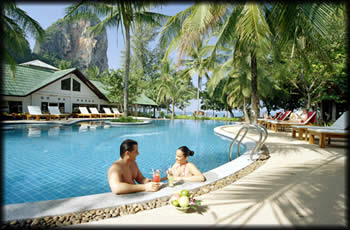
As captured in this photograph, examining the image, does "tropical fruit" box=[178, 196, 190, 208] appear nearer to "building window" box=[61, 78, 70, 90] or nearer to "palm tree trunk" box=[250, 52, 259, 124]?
"palm tree trunk" box=[250, 52, 259, 124]

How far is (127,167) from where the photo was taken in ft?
8.16

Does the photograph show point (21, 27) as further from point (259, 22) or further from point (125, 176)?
point (259, 22)

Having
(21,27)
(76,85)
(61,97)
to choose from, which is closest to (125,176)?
(21,27)

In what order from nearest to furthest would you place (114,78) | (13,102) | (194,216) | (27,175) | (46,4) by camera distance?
(194,216)
(46,4)
(27,175)
(13,102)
(114,78)

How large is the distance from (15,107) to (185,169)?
18902 mm

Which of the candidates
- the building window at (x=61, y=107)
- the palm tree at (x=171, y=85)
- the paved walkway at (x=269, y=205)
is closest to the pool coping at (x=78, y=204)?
the paved walkway at (x=269, y=205)

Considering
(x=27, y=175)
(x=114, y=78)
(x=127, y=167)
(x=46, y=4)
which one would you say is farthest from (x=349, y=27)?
(x=114, y=78)

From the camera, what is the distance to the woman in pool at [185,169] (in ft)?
8.93

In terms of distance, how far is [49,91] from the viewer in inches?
674

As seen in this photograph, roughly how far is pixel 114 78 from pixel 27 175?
16.3 meters

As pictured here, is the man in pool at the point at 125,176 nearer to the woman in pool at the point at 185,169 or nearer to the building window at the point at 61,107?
the woman in pool at the point at 185,169

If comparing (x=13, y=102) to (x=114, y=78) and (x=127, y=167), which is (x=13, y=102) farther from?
(x=127, y=167)

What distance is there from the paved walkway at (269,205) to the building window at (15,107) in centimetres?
1866

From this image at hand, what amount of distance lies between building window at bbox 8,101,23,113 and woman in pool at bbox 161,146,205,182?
726 inches
